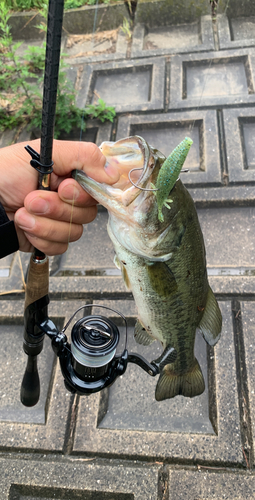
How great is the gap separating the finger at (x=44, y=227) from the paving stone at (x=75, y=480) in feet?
4.84

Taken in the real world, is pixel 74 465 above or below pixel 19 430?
below

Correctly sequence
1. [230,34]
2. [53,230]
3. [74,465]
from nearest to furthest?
[53,230] < [74,465] < [230,34]

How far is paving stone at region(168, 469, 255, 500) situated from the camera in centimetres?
206

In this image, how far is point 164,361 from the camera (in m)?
1.85

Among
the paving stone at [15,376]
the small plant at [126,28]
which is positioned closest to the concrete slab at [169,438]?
the paving stone at [15,376]

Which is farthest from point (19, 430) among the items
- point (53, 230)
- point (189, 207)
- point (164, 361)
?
point (189, 207)

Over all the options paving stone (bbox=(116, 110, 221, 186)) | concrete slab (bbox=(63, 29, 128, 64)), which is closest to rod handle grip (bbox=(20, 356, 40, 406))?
paving stone (bbox=(116, 110, 221, 186))

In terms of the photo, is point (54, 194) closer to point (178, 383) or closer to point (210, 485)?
point (178, 383)

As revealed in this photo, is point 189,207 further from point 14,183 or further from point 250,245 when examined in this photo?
point 250,245

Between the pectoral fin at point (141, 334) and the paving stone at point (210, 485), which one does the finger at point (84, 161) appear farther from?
the paving stone at point (210, 485)

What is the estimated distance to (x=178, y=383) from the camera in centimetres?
197

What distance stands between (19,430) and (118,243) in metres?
1.58

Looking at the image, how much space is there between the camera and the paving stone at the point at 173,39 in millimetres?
4477

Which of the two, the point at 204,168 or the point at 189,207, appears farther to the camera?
the point at 204,168
